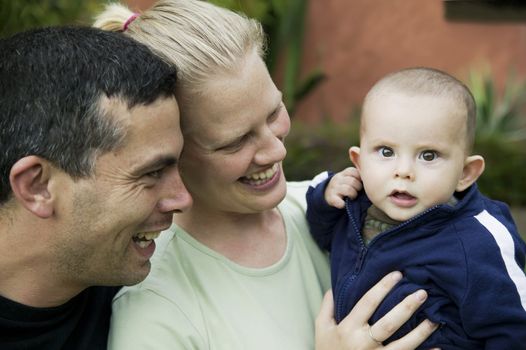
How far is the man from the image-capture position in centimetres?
239

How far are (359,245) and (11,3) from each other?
203cm

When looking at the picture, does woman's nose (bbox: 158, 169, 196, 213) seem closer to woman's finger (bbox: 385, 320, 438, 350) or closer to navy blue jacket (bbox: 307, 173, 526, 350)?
navy blue jacket (bbox: 307, 173, 526, 350)

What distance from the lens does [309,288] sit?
290 centimetres

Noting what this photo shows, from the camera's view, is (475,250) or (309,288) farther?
(309,288)

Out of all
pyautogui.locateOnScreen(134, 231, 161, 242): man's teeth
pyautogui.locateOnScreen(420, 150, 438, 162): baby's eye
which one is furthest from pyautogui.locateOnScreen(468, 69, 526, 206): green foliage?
pyautogui.locateOnScreen(134, 231, 161, 242): man's teeth

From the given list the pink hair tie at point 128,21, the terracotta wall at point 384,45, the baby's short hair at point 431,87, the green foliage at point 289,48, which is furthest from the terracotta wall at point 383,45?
the baby's short hair at point 431,87

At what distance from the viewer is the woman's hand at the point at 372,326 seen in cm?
264

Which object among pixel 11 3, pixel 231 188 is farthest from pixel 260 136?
pixel 11 3

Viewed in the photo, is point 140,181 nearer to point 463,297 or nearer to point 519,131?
point 463,297

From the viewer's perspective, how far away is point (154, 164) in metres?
2.50

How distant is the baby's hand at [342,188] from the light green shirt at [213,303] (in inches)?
7.8

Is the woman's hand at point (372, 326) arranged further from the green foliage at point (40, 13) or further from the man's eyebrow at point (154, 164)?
the green foliage at point (40, 13)

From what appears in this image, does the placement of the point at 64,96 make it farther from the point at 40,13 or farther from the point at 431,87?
the point at 40,13

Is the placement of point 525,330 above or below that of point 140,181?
below
